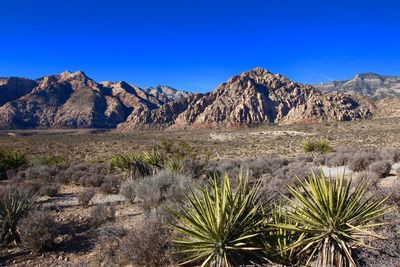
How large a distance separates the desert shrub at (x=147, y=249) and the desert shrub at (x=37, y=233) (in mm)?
1838

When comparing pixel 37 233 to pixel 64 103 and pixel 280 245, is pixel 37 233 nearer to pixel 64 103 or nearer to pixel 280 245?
pixel 280 245

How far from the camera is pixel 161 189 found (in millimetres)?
9648

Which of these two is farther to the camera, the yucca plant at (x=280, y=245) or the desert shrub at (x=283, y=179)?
the desert shrub at (x=283, y=179)

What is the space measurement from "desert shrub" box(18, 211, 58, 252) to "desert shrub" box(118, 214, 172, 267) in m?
1.84

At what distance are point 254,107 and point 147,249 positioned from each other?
344 ft

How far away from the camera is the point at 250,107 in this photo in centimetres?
10619

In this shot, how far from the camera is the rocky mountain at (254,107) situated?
323 feet

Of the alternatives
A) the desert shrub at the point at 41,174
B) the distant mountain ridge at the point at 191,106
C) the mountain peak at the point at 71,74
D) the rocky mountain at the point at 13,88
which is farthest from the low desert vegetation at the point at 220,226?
the mountain peak at the point at 71,74

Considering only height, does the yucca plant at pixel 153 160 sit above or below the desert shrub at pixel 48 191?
above

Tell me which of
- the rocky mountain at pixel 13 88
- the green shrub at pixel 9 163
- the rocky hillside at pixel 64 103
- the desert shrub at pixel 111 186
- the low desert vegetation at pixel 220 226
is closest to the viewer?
the low desert vegetation at pixel 220 226

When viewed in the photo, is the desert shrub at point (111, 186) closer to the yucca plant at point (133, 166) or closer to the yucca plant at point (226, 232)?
the yucca plant at point (133, 166)

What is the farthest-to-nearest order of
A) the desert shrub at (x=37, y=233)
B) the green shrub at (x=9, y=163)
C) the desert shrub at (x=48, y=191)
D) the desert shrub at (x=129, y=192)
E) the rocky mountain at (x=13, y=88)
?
1. the rocky mountain at (x=13, y=88)
2. the green shrub at (x=9, y=163)
3. the desert shrub at (x=48, y=191)
4. the desert shrub at (x=129, y=192)
5. the desert shrub at (x=37, y=233)

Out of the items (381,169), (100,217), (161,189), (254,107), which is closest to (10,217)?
(100,217)

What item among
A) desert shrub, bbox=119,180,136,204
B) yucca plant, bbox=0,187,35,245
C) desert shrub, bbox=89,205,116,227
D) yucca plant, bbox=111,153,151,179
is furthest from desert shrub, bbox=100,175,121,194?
yucca plant, bbox=0,187,35,245
